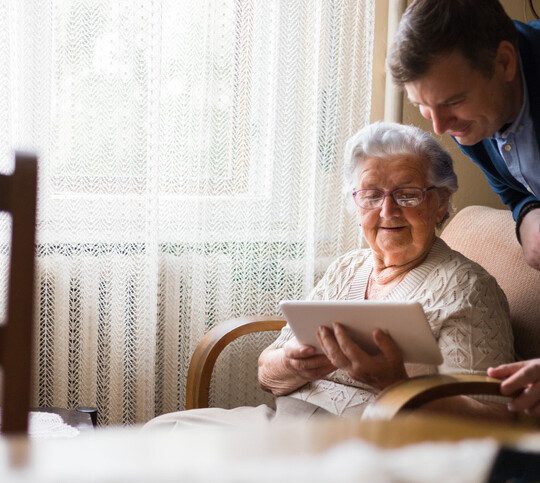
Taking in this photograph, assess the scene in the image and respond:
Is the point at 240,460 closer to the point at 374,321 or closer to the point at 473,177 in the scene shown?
the point at 374,321

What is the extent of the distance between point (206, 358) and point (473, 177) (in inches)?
43.7

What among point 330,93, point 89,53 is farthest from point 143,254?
point 330,93

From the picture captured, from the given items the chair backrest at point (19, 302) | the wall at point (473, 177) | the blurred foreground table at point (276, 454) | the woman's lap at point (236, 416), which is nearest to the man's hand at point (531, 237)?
the woman's lap at point (236, 416)

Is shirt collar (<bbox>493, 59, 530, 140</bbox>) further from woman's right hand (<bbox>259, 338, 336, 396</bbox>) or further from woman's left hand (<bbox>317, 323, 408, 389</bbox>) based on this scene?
woman's right hand (<bbox>259, 338, 336, 396</bbox>)

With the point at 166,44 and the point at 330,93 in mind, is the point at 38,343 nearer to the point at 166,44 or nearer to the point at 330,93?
the point at 166,44

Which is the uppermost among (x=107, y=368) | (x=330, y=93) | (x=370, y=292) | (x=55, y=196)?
(x=330, y=93)

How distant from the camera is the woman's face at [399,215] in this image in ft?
7.19

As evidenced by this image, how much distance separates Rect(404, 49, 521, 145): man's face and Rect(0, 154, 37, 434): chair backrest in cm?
92

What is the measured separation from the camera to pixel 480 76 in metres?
1.79

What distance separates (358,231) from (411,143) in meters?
0.62

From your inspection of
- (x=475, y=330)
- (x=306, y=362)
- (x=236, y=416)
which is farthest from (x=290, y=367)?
(x=475, y=330)

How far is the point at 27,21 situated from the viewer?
2436 millimetres

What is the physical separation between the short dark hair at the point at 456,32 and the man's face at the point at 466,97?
2cm

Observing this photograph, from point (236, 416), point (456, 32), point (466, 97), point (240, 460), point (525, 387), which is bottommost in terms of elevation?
point (236, 416)
